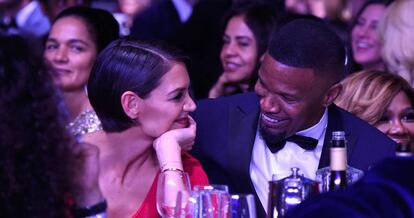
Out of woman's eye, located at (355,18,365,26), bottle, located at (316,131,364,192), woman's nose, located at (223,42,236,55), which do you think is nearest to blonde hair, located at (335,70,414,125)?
bottle, located at (316,131,364,192)

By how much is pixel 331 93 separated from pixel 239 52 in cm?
166

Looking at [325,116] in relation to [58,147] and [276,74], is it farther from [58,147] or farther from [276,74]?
[58,147]

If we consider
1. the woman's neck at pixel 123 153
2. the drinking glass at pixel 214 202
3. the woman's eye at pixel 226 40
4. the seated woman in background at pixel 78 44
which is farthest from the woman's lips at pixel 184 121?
the woman's eye at pixel 226 40

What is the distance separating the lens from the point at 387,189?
1.78m

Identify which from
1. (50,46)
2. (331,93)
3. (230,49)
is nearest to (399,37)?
(230,49)

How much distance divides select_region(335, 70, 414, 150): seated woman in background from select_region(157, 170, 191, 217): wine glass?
3.18ft

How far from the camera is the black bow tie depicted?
11.6 feet

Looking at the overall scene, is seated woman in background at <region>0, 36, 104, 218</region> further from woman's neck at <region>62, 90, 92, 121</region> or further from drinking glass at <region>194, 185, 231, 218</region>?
woman's neck at <region>62, 90, 92, 121</region>

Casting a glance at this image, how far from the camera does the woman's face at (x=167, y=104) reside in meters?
3.34

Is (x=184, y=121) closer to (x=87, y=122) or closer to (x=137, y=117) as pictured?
(x=137, y=117)

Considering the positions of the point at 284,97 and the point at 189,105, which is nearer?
the point at 189,105

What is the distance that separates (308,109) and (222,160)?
1.14 feet

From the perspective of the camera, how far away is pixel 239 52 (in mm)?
5230

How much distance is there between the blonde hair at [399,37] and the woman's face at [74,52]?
4.67ft
